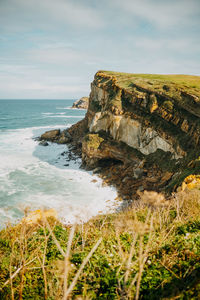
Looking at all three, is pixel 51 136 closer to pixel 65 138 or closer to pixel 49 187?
pixel 65 138

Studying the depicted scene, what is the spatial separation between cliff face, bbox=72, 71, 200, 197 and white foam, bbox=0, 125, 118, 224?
3.90m

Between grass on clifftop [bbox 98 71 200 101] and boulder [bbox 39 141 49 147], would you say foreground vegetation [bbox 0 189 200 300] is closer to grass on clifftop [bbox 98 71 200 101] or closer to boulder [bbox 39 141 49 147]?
grass on clifftop [bbox 98 71 200 101]

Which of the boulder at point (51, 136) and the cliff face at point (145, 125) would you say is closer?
the cliff face at point (145, 125)

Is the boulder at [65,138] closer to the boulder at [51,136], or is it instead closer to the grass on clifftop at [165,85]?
the boulder at [51,136]

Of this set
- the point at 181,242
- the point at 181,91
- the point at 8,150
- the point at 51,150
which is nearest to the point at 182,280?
the point at 181,242

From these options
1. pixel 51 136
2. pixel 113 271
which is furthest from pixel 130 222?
pixel 51 136

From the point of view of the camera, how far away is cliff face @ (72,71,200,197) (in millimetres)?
16766

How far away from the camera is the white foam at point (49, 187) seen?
14.5 metres

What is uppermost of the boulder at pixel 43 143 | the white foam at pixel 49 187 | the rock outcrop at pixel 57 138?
the rock outcrop at pixel 57 138

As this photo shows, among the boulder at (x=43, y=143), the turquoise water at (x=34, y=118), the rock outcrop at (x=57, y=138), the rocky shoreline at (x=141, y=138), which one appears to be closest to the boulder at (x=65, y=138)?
the rock outcrop at (x=57, y=138)

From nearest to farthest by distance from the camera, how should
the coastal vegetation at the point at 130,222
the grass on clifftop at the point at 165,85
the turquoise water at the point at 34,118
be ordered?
the coastal vegetation at the point at 130,222, the grass on clifftop at the point at 165,85, the turquoise water at the point at 34,118

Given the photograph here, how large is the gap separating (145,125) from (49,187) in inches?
507

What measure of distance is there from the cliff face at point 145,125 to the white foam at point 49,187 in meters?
3.90

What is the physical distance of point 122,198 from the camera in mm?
16359
